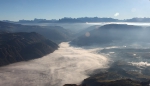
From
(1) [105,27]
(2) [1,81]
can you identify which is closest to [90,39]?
(1) [105,27]

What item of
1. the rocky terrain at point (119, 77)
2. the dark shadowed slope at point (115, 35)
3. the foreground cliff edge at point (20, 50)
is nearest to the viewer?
the rocky terrain at point (119, 77)

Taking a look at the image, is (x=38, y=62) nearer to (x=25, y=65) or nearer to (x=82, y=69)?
(x=25, y=65)

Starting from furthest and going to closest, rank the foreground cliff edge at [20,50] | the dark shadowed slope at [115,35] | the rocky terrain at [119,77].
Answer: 1. the dark shadowed slope at [115,35]
2. the foreground cliff edge at [20,50]
3. the rocky terrain at [119,77]

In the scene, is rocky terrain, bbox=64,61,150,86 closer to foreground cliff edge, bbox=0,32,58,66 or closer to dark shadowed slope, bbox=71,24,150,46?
foreground cliff edge, bbox=0,32,58,66

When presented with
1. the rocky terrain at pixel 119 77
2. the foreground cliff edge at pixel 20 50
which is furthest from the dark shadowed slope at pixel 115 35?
the rocky terrain at pixel 119 77

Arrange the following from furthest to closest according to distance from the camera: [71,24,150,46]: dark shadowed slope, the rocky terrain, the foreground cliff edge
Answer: [71,24,150,46]: dark shadowed slope, the foreground cliff edge, the rocky terrain

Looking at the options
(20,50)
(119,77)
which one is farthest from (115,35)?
(119,77)

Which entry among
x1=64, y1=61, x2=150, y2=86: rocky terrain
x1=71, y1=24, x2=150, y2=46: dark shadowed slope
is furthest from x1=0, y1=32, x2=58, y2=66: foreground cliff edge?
x1=71, y1=24, x2=150, y2=46: dark shadowed slope

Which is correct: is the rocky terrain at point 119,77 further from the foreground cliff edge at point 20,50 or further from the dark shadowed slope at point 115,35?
the dark shadowed slope at point 115,35
